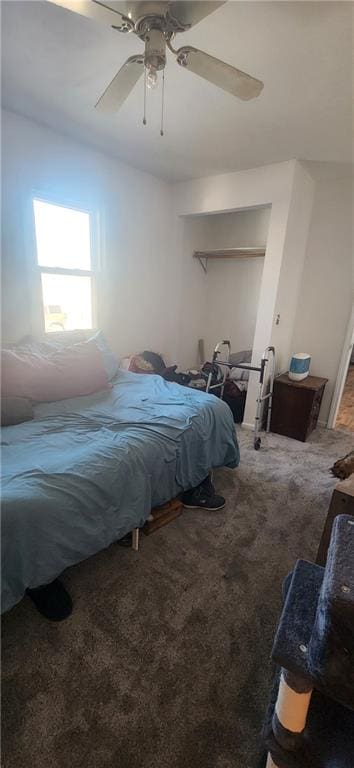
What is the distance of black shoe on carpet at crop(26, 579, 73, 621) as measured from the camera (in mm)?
1348

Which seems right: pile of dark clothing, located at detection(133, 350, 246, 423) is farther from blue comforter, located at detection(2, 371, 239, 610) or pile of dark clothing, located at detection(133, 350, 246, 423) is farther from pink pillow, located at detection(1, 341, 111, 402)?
blue comforter, located at detection(2, 371, 239, 610)

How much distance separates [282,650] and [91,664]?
3.00 feet

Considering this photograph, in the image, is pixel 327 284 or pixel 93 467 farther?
pixel 327 284

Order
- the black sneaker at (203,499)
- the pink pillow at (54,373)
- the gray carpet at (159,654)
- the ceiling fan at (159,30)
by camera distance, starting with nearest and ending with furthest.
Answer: the gray carpet at (159,654) → the ceiling fan at (159,30) → the pink pillow at (54,373) → the black sneaker at (203,499)

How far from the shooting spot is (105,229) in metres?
3.02

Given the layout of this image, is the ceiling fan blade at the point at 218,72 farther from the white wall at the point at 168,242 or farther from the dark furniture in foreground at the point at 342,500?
the dark furniture in foreground at the point at 342,500

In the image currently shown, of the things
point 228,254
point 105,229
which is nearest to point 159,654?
point 105,229

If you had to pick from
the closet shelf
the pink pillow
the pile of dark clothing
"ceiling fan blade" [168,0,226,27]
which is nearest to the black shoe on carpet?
the pink pillow

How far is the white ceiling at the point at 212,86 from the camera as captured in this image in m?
1.39

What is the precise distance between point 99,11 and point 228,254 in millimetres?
2808

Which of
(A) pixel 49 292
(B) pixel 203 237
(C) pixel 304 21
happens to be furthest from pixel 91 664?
(B) pixel 203 237

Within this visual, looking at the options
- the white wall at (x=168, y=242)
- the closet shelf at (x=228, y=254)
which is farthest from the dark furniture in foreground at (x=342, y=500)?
the closet shelf at (x=228, y=254)

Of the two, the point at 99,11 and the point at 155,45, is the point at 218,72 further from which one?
the point at 99,11

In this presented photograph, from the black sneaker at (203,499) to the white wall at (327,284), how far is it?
2056 millimetres
